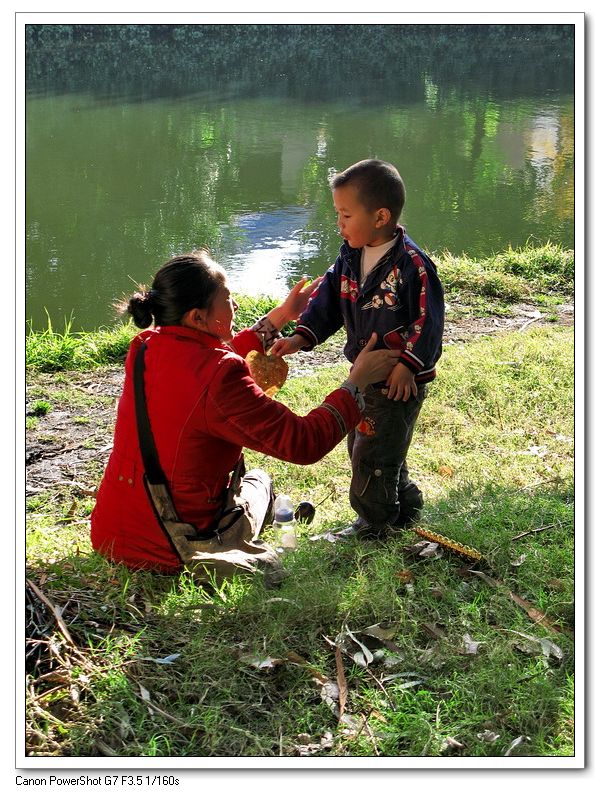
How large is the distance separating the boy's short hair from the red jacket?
0.78 meters

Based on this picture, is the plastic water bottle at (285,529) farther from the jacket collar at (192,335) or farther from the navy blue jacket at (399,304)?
the jacket collar at (192,335)

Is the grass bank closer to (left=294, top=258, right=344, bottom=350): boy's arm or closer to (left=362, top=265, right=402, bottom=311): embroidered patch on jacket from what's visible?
(left=294, top=258, right=344, bottom=350): boy's arm

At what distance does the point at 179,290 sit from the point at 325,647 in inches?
51.8

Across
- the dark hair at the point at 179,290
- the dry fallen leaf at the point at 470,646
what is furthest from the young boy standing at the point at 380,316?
the dry fallen leaf at the point at 470,646

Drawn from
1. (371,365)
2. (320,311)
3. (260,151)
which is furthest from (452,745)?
(260,151)

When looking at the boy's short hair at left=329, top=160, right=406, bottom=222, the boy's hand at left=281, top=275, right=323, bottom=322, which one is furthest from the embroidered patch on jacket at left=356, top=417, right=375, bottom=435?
the boy's short hair at left=329, top=160, right=406, bottom=222

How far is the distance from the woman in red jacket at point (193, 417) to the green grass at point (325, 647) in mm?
202

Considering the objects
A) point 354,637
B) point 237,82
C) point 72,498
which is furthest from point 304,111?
point 354,637

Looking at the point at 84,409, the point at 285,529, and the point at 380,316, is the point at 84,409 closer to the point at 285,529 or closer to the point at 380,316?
the point at 285,529

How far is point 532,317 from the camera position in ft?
22.6

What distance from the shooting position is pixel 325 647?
2773 mm

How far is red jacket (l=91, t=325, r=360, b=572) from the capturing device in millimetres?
2969
